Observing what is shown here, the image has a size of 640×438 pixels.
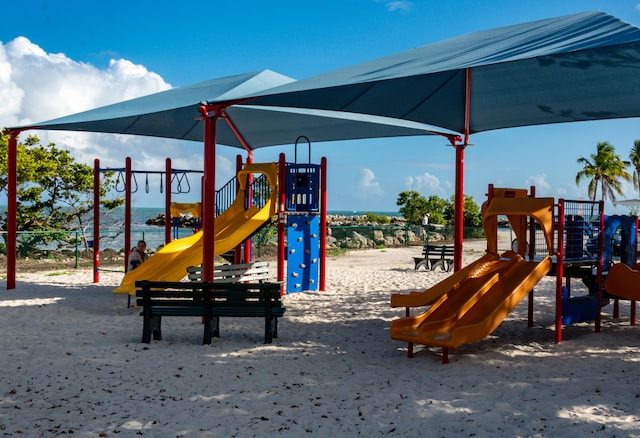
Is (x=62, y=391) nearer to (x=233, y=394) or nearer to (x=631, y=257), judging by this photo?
(x=233, y=394)

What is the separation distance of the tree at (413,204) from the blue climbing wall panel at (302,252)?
102 ft

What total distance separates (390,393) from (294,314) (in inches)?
170

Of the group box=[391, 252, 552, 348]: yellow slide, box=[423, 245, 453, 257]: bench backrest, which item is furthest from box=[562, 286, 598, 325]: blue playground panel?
box=[423, 245, 453, 257]: bench backrest

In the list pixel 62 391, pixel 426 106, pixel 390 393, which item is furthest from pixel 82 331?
pixel 426 106

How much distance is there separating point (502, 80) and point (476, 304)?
4.63 m

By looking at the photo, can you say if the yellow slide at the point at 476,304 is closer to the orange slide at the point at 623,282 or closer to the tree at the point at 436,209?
the orange slide at the point at 623,282

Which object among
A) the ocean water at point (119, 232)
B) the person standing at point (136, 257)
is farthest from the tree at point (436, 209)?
the person standing at point (136, 257)

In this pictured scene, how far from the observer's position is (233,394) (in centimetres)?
554

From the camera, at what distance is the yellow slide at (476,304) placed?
666 cm

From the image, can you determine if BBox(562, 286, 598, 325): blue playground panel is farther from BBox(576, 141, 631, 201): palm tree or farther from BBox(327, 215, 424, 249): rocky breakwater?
BBox(576, 141, 631, 201): palm tree

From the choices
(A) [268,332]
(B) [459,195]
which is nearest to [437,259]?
(B) [459,195]

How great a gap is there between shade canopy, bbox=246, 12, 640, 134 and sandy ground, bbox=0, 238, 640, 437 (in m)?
3.35

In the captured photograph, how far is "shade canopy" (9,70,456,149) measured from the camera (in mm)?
10910

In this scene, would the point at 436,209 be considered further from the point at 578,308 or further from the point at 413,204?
the point at 578,308
